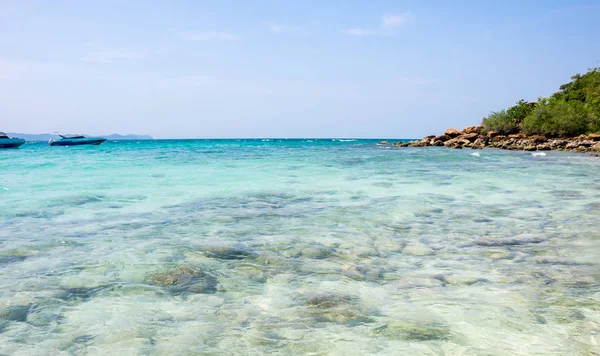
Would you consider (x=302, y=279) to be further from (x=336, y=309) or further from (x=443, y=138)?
(x=443, y=138)

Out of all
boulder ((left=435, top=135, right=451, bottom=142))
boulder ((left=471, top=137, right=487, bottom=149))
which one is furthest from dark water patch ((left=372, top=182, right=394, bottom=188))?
boulder ((left=435, top=135, right=451, bottom=142))

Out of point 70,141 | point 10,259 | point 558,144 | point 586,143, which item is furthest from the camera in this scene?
A: point 70,141

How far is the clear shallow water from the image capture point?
3.43 metres

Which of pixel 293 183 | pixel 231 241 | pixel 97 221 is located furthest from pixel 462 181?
pixel 97 221

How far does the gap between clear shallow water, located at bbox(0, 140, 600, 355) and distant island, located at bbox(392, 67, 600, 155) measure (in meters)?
37.7

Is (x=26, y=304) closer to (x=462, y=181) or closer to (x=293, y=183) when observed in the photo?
(x=293, y=183)

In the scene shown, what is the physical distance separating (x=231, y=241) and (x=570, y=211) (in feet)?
23.7

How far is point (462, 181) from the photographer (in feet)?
49.9

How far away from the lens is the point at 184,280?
4812 mm

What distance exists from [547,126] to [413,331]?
55182mm

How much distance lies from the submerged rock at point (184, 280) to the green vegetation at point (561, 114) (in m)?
53.6

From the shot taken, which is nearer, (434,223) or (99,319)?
(99,319)

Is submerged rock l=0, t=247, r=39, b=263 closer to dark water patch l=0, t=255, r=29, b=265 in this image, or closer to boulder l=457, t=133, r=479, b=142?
dark water patch l=0, t=255, r=29, b=265

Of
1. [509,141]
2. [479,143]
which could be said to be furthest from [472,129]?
[509,141]
